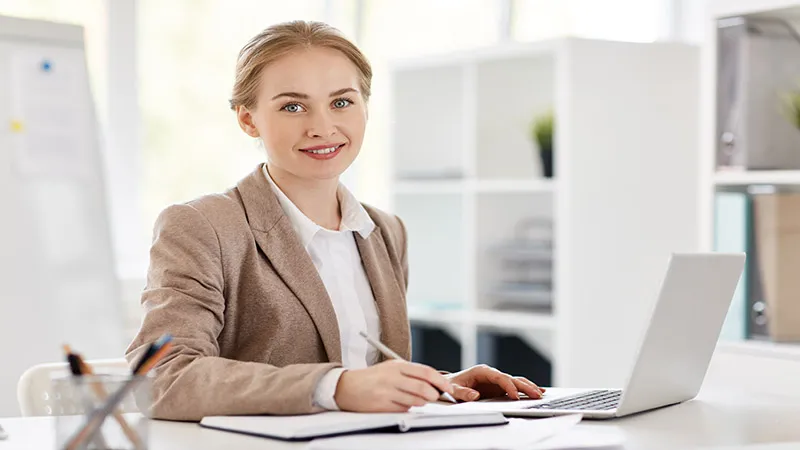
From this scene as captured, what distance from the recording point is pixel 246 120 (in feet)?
6.77

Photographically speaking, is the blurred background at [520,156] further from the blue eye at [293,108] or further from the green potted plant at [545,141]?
the blue eye at [293,108]

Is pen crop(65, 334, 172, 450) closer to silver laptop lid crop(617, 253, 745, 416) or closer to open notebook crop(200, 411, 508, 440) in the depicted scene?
open notebook crop(200, 411, 508, 440)

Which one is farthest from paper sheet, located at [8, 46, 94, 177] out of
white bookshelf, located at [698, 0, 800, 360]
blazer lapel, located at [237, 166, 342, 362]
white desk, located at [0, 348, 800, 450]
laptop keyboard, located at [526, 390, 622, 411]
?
laptop keyboard, located at [526, 390, 622, 411]

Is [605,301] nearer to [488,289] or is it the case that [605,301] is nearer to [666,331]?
[488,289]

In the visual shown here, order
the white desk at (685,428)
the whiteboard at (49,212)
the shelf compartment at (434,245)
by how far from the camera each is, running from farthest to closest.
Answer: the shelf compartment at (434,245) → the whiteboard at (49,212) → the white desk at (685,428)

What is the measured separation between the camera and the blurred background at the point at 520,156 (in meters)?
3.56

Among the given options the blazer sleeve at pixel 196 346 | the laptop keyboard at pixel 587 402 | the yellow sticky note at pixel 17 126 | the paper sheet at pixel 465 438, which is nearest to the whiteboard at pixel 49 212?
the yellow sticky note at pixel 17 126

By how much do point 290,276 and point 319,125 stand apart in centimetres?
26

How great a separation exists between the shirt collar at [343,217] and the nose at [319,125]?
0.13 meters

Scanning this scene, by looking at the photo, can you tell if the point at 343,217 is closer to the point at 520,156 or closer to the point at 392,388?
the point at 392,388

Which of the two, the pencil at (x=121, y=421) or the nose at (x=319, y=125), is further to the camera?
the nose at (x=319, y=125)

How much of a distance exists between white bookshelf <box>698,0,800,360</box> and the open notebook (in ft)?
7.06

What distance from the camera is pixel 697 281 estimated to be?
158cm

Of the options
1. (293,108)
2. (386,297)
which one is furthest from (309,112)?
(386,297)
